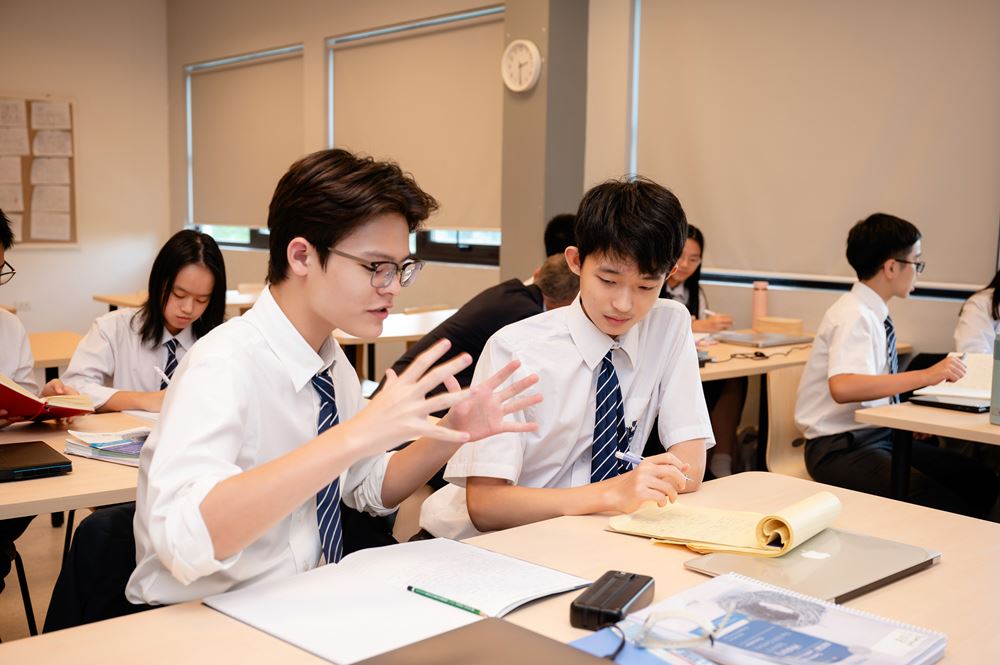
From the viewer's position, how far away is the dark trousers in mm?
3180

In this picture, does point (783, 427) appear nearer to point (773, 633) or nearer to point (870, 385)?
point (870, 385)

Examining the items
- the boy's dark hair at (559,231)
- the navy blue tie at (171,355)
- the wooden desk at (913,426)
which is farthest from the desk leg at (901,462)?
the navy blue tie at (171,355)

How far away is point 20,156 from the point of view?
8.17m

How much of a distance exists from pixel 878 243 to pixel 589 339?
198 cm

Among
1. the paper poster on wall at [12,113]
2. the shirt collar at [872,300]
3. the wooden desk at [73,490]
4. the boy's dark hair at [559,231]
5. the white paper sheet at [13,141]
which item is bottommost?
the wooden desk at [73,490]

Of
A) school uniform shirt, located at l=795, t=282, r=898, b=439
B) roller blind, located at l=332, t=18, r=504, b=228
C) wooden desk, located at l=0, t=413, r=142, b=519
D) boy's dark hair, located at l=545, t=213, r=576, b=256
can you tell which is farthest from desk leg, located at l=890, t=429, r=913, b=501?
roller blind, located at l=332, t=18, r=504, b=228

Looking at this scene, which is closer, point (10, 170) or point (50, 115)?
point (10, 170)

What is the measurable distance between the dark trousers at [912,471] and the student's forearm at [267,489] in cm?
245

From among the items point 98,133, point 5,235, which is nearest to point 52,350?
point 5,235

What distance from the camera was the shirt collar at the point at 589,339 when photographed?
1944mm

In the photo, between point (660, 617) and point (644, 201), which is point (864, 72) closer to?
point (644, 201)

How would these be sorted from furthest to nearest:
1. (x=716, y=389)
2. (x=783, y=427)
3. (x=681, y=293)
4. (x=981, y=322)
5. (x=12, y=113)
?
(x=12, y=113), (x=681, y=293), (x=716, y=389), (x=981, y=322), (x=783, y=427)

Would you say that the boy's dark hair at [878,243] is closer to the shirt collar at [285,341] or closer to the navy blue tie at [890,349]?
the navy blue tie at [890,349]

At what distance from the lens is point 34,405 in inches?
96.5
